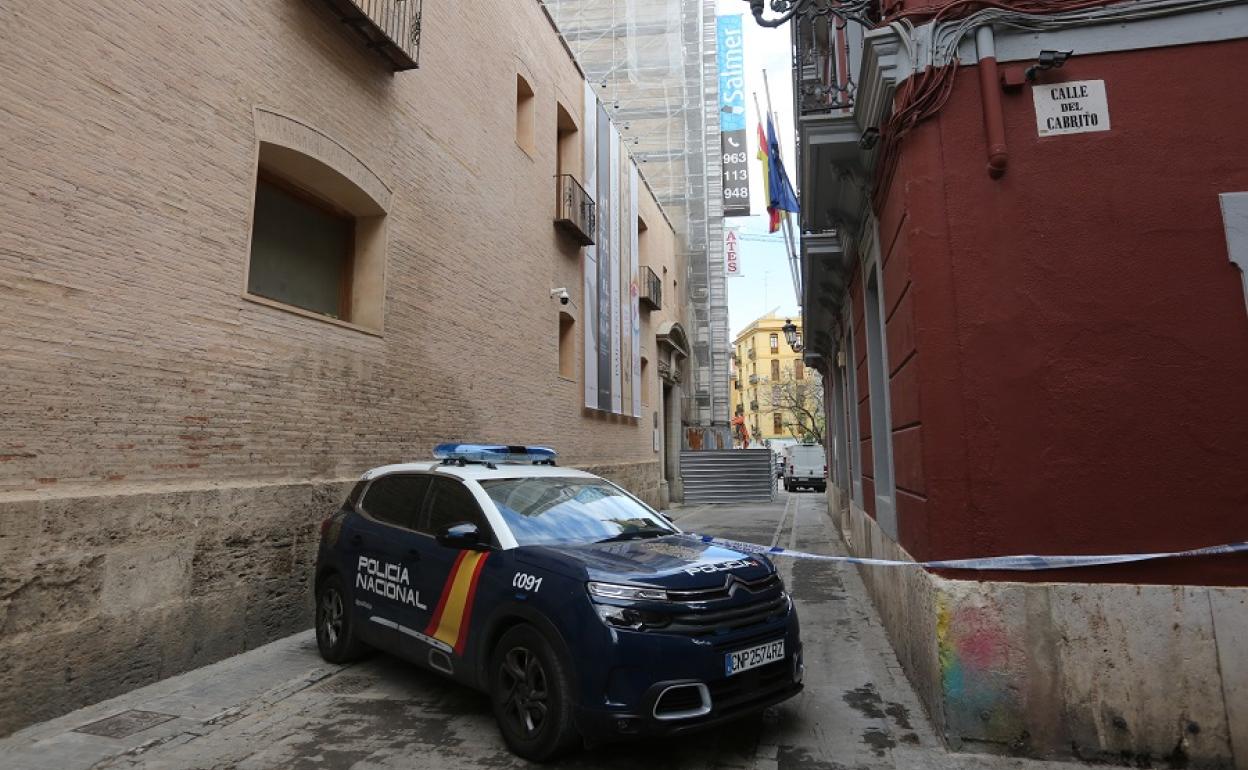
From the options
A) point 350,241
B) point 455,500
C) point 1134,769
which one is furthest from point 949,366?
point 350,241

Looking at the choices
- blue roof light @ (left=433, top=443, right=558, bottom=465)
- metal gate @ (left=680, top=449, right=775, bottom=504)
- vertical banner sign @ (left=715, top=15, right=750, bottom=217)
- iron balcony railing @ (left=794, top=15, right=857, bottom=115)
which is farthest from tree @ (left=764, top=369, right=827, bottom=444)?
blue roof light @ (left=433, top=443, right=558, bottom=465)

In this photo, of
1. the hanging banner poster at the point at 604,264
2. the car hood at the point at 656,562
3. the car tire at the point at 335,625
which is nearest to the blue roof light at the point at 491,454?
the car tire at the point at 335,625

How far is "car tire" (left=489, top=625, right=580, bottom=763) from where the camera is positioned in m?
3.77

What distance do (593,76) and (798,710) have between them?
2603 cm

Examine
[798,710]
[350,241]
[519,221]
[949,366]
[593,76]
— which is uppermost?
[593,76]

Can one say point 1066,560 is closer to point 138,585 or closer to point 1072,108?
point 1072,108

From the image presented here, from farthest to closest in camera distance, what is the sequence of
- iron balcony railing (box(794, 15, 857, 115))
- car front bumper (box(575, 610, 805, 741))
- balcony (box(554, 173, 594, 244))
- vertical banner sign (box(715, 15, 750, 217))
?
vertical banner sign (box(715, 15, 750, 217)), balcony (box(554, 173, 594, 244)), iron balcony railing (box(794, 15, 857, 115)), car front bumper (box(575, 610, 805, 741))

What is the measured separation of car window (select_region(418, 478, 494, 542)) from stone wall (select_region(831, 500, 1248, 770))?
9.65 feet

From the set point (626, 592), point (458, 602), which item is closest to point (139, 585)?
point (458, 602)

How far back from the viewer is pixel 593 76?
87.8 feet

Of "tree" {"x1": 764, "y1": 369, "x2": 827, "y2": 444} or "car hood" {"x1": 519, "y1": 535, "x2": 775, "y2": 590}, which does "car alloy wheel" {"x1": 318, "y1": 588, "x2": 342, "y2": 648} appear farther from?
"tree" {"x1": 764, "y1": 369, "x2": 827, "y2": 444}

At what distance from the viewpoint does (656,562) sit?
13.7 ft

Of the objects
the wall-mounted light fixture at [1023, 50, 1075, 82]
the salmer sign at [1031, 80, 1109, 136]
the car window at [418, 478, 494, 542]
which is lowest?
the car window at [418, 478, 494, 542]

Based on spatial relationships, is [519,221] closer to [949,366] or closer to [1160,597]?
[949,366]
